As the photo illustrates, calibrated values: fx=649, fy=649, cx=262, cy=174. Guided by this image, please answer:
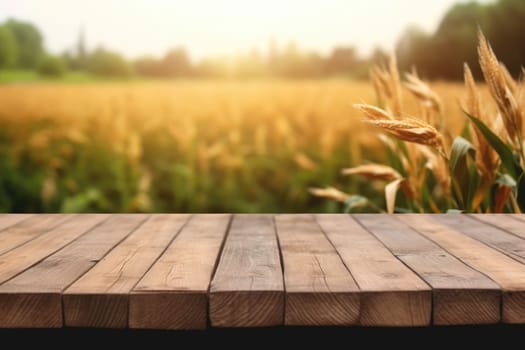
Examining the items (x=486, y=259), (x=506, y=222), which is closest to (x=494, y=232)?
(x=506, y=222)

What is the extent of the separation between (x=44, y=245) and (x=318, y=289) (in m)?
0.68

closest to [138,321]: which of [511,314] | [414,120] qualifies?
[511,314]

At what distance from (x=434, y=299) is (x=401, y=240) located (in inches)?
17.3

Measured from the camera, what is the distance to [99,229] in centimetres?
159

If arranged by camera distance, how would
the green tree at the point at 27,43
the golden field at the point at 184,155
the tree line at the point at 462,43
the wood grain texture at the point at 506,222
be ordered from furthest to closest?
the tree line at the point at 462,43, the green tree at the point at 27,43, the golden field at the point at 184,155, the wood grain texture at the point at 506,222

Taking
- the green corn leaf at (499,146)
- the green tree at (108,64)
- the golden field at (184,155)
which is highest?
the green tree at (108,64)

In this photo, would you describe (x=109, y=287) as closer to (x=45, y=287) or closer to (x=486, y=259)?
(x=45, y=287)

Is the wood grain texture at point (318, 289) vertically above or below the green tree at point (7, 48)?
below

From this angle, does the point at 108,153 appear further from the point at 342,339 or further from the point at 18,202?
the point at 342,339

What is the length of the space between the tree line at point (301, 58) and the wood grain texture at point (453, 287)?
41.7 ft

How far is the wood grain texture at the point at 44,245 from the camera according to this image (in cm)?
120

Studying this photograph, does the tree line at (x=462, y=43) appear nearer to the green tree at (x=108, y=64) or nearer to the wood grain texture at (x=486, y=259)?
the green tree at (x=108, y=64)

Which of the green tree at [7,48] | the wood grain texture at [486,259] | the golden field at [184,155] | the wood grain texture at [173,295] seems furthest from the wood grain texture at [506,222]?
the green tree at [7,48]

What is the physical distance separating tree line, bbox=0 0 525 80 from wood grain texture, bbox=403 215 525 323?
12352 mm
